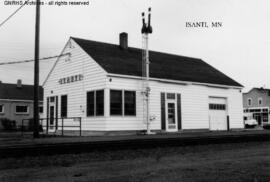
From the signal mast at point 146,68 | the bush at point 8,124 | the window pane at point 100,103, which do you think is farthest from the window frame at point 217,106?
the bush at point 8,124

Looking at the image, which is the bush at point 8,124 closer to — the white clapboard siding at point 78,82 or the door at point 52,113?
the white clapboard siding at point 78,82

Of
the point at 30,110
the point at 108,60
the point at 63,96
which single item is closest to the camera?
the point at 108,60

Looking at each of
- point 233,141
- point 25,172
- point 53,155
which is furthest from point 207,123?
point 25,172

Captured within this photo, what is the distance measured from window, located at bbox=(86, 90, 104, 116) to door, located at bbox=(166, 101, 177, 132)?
498cm

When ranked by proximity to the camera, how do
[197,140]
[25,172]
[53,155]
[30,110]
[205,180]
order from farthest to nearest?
[30,110] < [197,140] < [53,155] < [25,172] < [205,180]

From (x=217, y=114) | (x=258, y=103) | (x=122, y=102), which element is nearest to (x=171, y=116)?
(x=122, y=102)

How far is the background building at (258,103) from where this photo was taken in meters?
66.8

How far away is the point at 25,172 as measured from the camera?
7.76 meters

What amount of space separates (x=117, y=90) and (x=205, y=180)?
51.3ft

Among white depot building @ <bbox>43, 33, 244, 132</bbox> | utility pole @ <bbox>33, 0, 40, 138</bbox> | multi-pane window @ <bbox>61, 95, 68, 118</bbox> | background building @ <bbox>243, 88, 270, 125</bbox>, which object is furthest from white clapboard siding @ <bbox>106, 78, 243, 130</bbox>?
background building @ <bbox>243, 88, 270, 125</bbox>

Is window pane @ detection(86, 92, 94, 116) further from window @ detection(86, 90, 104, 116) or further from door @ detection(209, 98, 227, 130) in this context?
door @ detection(209, 98, 227, 130)

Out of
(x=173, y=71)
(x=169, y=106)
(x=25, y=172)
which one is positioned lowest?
(x=25, y=172)

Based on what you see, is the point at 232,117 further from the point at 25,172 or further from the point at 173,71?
the point at 25,172

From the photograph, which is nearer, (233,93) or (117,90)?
(117,90)
